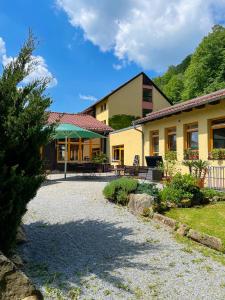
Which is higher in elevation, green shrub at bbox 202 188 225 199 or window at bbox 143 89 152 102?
window at bbox 143 89 152 102

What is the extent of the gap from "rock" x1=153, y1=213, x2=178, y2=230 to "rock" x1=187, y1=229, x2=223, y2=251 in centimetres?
55

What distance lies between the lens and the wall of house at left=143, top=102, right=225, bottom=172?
13.5m

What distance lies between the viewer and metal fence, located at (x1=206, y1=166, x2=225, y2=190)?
12.1 metres

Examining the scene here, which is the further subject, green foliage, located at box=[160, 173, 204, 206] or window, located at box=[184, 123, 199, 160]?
window, located at box=[184, 123, 199, 160]

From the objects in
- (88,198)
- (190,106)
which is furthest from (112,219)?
(190,106)

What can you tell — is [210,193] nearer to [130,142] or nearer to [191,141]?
[191,141]

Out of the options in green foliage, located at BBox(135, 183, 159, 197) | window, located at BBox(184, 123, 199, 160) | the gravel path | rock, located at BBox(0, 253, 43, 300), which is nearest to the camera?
rock, located at BBox(0, 253, 43, 300)

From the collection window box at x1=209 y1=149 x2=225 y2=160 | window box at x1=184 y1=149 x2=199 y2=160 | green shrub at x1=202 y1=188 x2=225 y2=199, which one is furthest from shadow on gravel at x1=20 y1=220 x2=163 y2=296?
window box at x1=184 y1=149 x2=199 y2=160

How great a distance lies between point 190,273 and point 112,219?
3418 mm

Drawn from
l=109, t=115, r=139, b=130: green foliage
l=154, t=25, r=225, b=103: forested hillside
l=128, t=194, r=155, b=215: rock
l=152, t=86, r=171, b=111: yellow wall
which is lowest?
l=128, t=194, r=155, b=215: rock

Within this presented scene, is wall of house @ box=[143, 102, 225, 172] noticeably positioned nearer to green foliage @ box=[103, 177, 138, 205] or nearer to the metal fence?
the metal fence

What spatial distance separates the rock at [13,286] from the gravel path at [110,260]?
0.58m

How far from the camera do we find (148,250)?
19.7ft

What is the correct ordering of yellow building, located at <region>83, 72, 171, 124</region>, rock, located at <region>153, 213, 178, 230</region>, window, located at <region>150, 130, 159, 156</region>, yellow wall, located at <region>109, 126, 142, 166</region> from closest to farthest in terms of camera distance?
rock, located at <region>153, 213, 178, 230</region>
window, located at <region>150, 130, 159, 156</region>
yellow wall, located at <region>109, 126, 142, 166</region>
yellow building, located at <region>83, 72, 171, 124</region>
